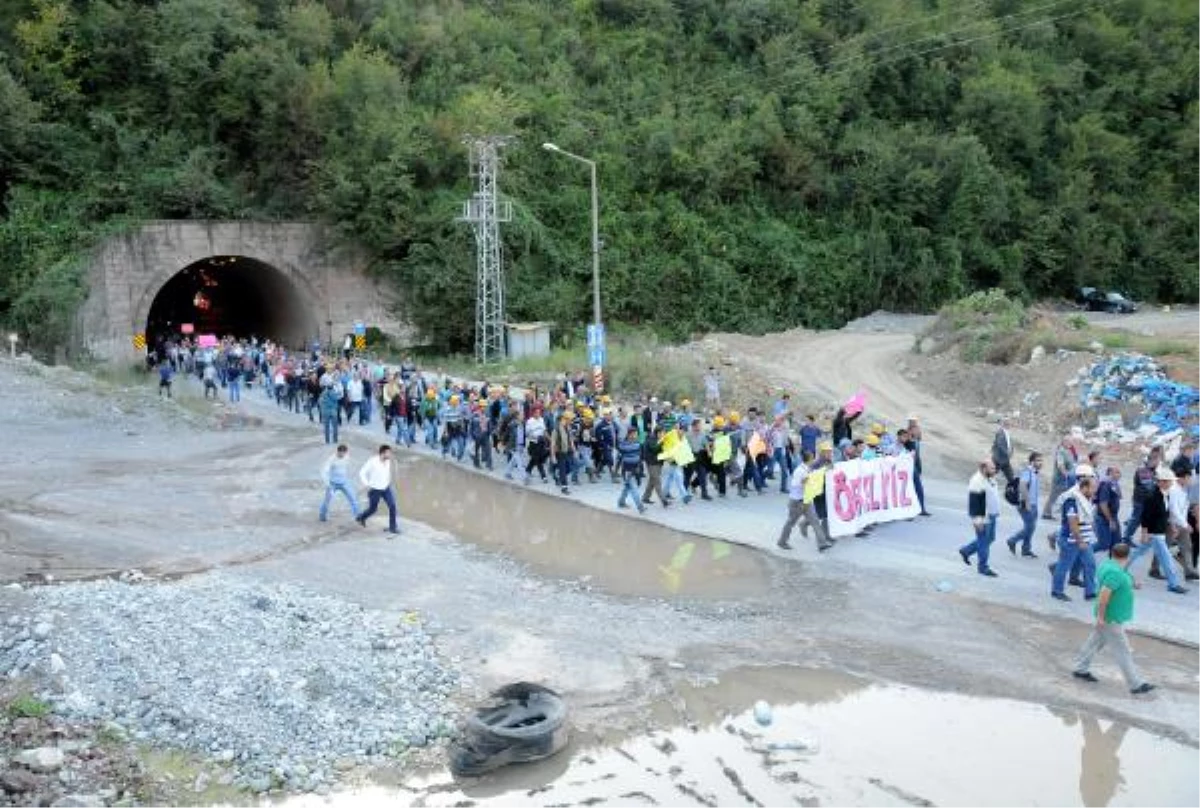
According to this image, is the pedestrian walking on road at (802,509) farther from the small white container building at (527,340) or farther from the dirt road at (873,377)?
the small white container building at (527,340)

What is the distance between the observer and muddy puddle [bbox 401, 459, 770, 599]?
1361cm

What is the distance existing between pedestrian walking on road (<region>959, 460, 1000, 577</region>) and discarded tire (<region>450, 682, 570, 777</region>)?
6254mm

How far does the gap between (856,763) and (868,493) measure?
682cm

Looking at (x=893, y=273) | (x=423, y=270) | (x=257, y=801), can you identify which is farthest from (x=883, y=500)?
(x=893, y=273)

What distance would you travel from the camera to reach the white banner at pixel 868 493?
1478cm

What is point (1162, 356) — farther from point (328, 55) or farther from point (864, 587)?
point (328, 55)

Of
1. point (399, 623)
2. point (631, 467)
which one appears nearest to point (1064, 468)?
point (631, 467)

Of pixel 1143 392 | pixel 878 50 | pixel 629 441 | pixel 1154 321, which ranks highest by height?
pixel 878 50

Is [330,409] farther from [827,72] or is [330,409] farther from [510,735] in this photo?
[827,72]

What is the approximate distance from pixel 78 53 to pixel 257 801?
42.8 metres

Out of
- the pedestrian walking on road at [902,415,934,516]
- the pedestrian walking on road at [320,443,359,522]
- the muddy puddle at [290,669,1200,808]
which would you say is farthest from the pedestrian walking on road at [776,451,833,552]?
the pedestrian walking on road at [320,443,359,522]

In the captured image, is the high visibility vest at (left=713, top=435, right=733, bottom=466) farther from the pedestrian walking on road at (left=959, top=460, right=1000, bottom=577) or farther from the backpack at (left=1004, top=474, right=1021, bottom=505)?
the pedestrian walking on road at (left=959, top=460, right=1000, bottom=577)

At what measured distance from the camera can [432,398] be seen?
72.8 ft

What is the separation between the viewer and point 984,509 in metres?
13.0
